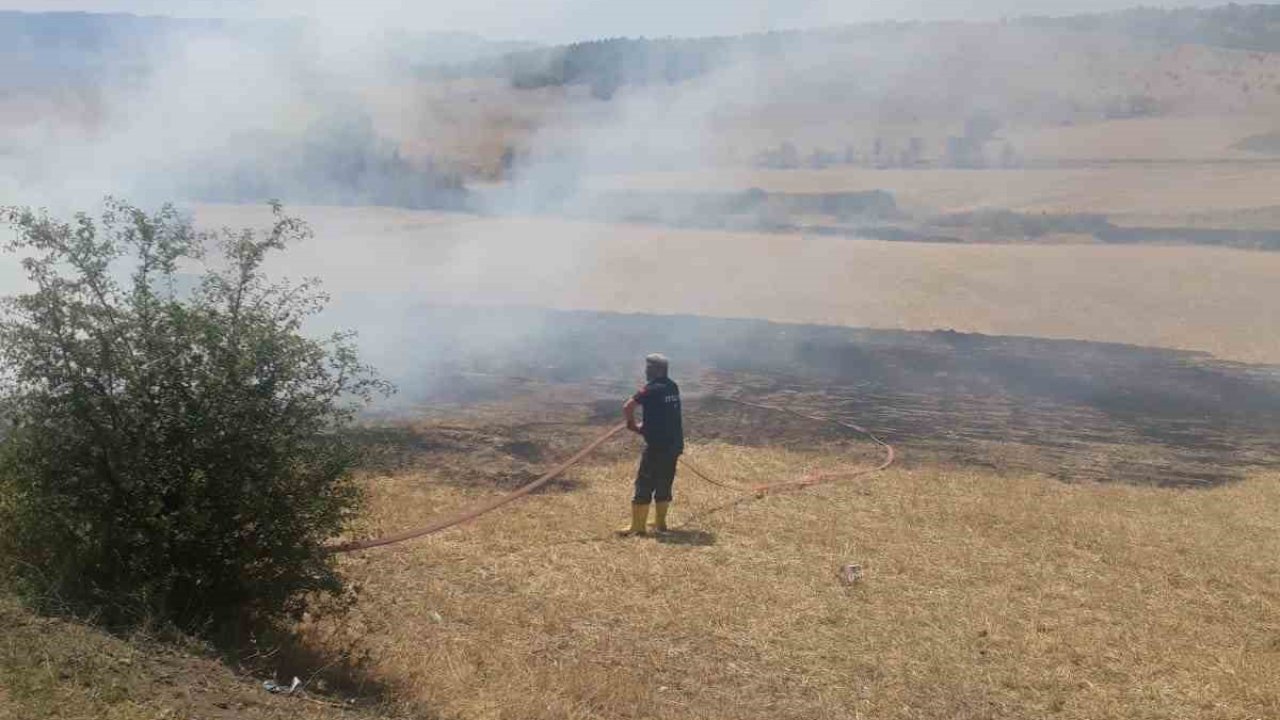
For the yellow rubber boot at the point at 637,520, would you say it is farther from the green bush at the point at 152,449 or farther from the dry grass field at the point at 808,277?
the dry grass field at the point at 808,277

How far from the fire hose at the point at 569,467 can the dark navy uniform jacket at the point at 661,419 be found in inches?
28.1

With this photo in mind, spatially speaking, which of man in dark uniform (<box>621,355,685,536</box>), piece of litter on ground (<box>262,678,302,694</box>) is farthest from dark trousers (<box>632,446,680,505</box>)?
piece of litter on ground (<box>262,678,302,694</box>)

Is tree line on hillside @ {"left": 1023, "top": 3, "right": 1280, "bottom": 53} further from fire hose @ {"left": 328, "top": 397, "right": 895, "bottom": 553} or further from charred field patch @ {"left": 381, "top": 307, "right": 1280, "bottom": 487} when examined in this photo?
fire hose @ {"left": 328, "top": 397, "right": 895, "bottom": 553}

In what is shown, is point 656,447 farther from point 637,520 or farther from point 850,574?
point 850,574

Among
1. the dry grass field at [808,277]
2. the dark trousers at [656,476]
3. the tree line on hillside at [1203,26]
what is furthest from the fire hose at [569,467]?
the tree line on hillside at [1203,26]

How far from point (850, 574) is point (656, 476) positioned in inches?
73.1

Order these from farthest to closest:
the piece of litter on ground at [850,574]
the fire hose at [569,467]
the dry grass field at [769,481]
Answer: the fire hose at [569,467]
the piece of litter on ground at [850,574]
the dry grass field at [769,481]

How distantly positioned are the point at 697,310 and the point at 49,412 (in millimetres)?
15846

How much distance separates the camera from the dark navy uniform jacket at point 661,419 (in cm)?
932

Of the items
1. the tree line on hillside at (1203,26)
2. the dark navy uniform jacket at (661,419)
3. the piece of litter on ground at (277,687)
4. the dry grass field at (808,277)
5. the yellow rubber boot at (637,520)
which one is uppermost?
the tree line on hillside at (1203,26)

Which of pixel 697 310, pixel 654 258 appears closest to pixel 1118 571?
pixel 697 310

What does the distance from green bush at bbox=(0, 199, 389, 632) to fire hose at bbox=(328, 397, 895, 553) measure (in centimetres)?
69

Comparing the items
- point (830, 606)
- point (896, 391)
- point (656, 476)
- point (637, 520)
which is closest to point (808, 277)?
point (896, 391)

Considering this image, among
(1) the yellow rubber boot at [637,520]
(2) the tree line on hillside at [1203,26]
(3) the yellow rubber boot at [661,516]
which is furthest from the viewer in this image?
(2) the tree line on hillside at [1203,26]
